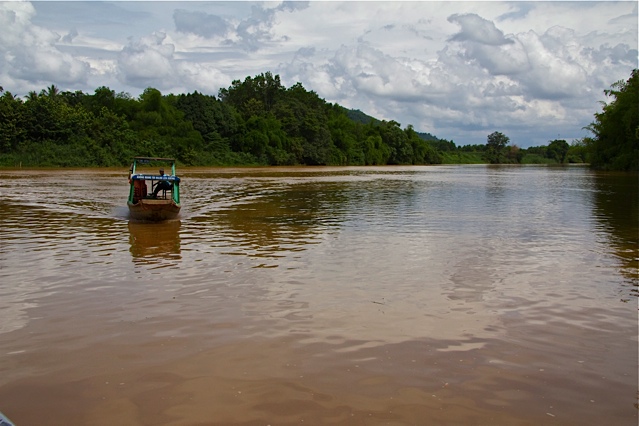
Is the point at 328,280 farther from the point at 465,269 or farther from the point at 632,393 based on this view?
the point at 632,393

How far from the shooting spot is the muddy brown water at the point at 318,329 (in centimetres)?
451

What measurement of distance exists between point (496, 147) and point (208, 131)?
98.4 m

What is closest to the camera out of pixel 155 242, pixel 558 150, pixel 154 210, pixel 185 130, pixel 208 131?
pixel 155 242

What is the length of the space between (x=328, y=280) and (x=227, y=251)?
3.31 m

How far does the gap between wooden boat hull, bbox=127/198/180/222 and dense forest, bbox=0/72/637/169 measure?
46596 mm

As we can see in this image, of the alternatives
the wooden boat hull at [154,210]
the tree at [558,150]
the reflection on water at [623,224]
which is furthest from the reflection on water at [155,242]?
the tree at [558,150]

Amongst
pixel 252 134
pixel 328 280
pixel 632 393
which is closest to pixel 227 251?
pixel 328 280

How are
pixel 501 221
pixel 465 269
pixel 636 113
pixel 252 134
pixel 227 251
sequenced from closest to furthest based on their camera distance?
pixel 465 269 → pixel 227 251 → pixel 501 221 → pixel 636 113 → pixel 252 134

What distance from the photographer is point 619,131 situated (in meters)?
56.9

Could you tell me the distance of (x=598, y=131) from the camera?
208 feet

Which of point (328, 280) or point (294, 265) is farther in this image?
point (294, 265)

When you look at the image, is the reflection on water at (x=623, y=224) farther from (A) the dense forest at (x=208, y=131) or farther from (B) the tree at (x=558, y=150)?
(B) the tree at (x=558, y=150)

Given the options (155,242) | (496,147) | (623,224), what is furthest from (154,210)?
(496,147)

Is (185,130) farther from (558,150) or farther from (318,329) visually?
(558,150)
